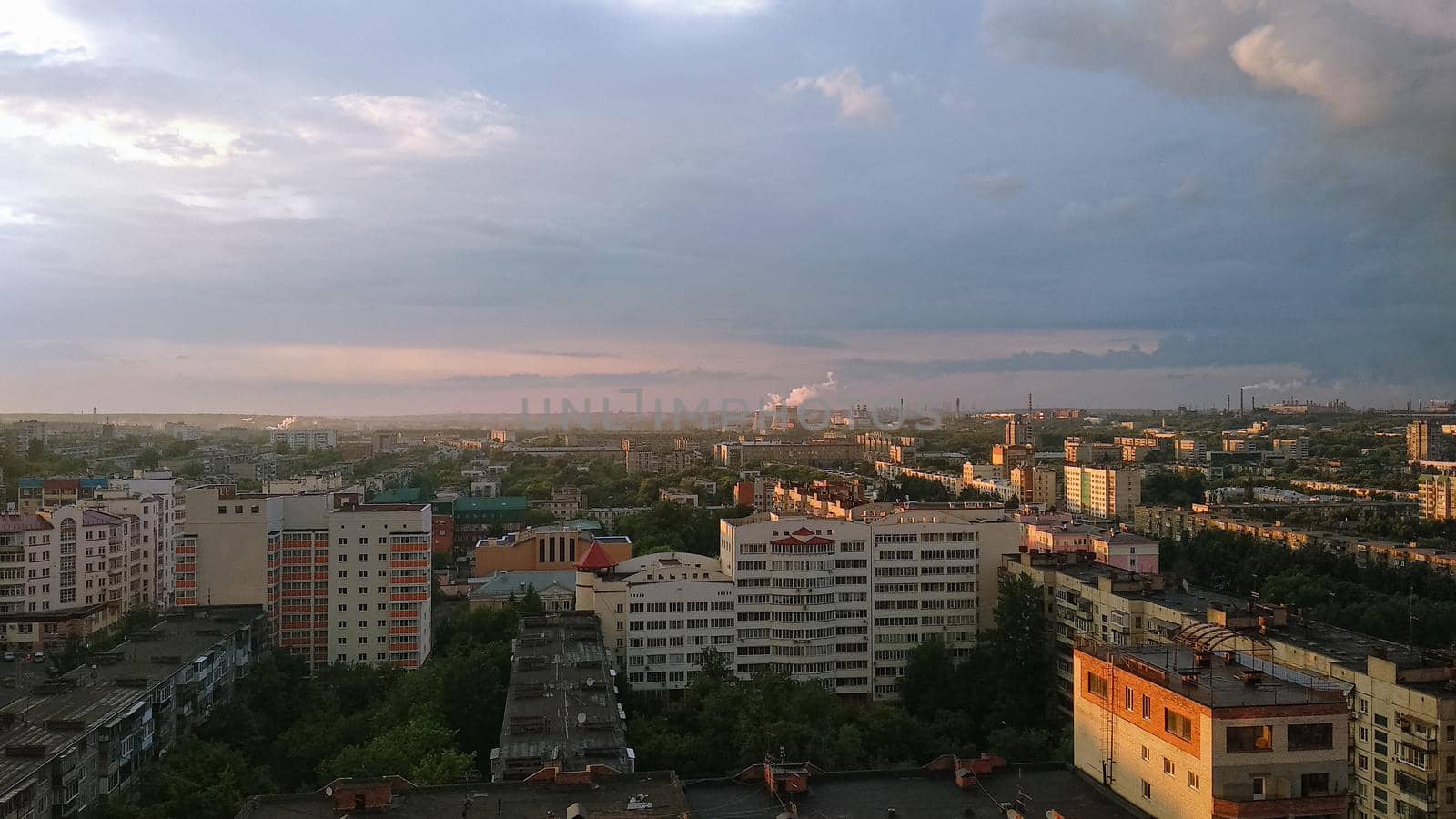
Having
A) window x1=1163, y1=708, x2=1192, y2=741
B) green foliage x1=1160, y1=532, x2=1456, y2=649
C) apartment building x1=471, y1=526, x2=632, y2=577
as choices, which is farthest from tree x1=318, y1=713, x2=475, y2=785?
apartment building x1=471, y1=526, x2=632, y2=577

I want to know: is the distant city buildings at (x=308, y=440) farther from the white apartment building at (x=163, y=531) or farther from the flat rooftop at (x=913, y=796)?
the flat rooftop at (x=913, y=796)

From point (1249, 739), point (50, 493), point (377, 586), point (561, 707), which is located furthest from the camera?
point (50, 493)

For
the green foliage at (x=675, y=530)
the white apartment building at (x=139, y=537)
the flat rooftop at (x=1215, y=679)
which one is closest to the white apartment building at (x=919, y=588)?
the green foliage at (x=675, y=530)

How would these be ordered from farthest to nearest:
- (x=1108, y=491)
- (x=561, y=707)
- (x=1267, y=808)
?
(x=1108, y=491) → (x=561, y=707) → (x=1267, y=808)

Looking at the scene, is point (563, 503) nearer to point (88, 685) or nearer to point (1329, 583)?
point (1329, 583)

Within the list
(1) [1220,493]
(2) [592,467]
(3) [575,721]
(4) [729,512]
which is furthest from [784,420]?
(3) [575,721]

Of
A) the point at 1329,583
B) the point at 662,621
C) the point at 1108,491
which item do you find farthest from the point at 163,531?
the point at 1108,491
